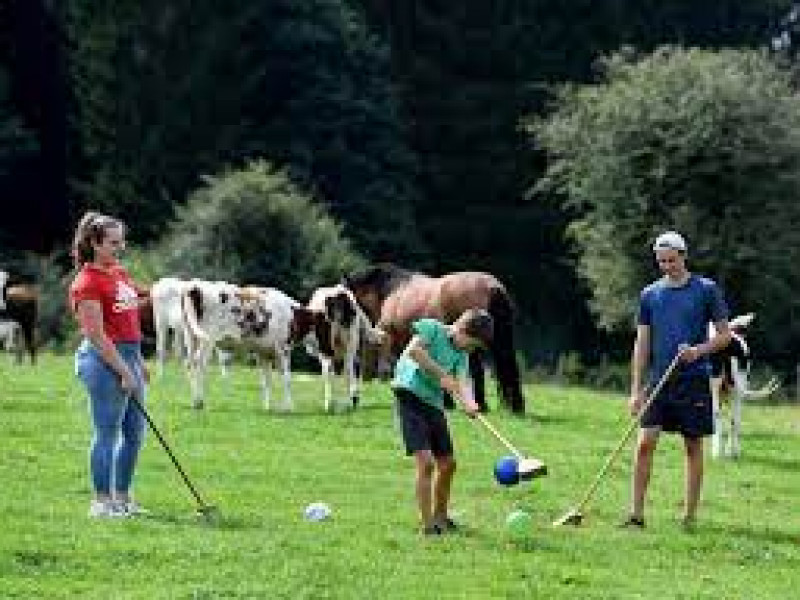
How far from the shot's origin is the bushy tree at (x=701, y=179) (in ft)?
169

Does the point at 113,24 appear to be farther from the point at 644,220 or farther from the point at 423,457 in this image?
the point at 423,457

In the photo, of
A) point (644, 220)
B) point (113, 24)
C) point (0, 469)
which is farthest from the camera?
point (113, 24)

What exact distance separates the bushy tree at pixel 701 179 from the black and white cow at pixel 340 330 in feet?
79.3

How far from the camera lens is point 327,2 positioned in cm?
6519

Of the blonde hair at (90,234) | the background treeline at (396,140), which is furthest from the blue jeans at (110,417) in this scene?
the background treeline at (396,140)

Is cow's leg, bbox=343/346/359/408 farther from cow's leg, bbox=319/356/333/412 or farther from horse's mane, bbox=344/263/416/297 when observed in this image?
horse's mane, bbox=344/263/416/297

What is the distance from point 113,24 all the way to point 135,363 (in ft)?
159

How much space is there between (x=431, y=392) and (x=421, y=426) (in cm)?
30

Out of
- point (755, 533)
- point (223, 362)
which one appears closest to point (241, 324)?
point (223, 362)

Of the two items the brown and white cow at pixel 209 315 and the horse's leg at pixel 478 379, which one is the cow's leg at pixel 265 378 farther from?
the horse's leg at pixel 478 379

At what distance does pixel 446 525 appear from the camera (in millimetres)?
15648

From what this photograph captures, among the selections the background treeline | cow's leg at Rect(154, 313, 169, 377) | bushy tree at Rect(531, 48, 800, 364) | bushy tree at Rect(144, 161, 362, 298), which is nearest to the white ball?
cow's leg at Rect(154, 313, 169, 377)

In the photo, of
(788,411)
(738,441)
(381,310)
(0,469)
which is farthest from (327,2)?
(0,469)

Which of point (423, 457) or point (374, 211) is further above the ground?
point (374, 211)
